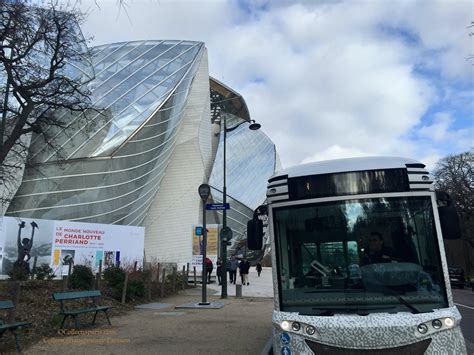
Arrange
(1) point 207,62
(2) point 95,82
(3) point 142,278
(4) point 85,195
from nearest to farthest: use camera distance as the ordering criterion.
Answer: (3) point 142,278 → (4) point 85,195 → (2) point 95,82 → (1) point 207,62

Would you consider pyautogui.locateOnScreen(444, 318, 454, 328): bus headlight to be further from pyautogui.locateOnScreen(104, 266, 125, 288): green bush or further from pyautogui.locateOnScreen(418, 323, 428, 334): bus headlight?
pyautogui.locateOnScreen(104, 266, 125, 288): green bush

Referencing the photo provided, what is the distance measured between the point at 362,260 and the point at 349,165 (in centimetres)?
111

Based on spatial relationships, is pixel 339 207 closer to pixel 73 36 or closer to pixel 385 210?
pixel 385 210

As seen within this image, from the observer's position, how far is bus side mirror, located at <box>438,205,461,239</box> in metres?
4.73

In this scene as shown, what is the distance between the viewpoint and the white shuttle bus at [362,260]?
4340 millimetres

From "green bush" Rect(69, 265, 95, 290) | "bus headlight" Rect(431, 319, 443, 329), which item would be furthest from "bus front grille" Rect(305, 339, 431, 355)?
"green bush" Rect(69, 265, 95, 290)

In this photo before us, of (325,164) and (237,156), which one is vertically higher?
(237,156)

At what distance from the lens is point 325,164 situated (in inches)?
217

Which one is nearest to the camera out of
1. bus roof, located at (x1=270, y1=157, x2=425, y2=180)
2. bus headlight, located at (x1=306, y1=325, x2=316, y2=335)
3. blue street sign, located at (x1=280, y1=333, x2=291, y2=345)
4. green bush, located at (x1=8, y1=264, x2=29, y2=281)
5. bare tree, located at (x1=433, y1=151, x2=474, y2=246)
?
bus headlight, located at (x1=306, y1=325, x2=316, y2=335)

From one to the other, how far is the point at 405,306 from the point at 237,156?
2258 inches

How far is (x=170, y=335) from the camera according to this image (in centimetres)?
966

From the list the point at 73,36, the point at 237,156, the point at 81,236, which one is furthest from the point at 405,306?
the point at 237,156

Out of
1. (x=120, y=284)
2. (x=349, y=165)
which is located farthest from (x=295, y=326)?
(x=120, y=284)

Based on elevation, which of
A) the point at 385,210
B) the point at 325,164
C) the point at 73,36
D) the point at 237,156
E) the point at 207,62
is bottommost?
the point at 385,210
